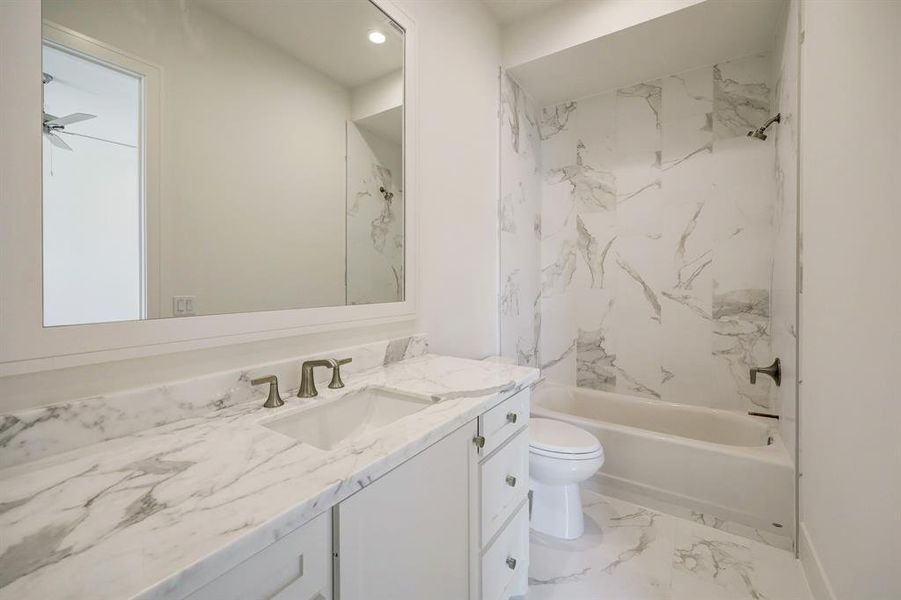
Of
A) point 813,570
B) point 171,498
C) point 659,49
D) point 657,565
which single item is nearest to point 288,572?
point 171,498

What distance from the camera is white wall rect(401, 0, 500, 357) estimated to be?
171 cm

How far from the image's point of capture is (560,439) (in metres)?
1.77

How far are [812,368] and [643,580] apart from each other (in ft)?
3.48

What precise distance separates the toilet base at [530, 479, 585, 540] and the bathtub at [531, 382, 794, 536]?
0.40 metres

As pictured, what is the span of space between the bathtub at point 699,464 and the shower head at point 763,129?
5.24ft

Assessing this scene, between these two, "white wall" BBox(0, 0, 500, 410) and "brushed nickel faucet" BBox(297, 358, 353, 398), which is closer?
"brushed nickel faucet" BBox(297, 358, 353, 398)

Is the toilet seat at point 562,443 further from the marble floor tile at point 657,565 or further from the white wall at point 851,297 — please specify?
the white wall at point 851,297

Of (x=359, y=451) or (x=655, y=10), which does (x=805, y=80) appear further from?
(x=359, y=451)

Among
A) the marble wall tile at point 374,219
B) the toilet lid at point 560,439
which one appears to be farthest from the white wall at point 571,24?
the toilet lid at point 560,439

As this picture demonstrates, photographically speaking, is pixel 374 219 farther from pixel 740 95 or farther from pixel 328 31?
pixel 740 95

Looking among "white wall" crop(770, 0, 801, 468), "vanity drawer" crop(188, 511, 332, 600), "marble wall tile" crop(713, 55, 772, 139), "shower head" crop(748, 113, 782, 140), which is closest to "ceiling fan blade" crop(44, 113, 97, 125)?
"vanity drawer" crop(188, 511, 332, 600)

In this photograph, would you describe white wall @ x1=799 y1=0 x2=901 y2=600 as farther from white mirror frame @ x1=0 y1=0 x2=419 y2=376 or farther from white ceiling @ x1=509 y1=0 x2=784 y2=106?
white mirror frame @ x1=0 y1=0 x2=419 y2=376

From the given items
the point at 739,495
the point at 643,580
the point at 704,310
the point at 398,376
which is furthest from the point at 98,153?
the point at 704,310

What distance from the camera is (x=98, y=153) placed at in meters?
0.79
